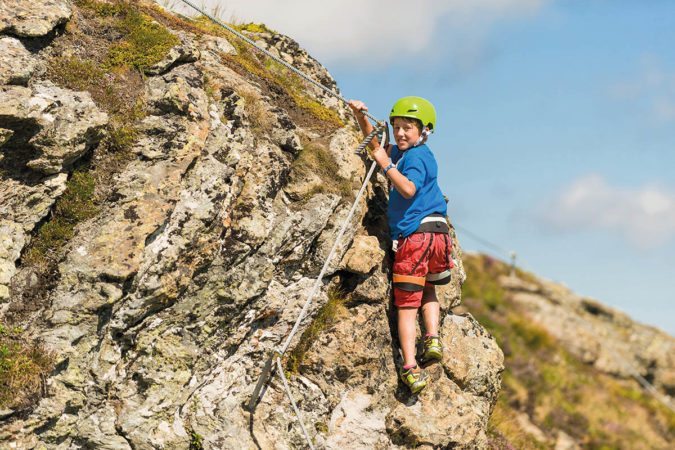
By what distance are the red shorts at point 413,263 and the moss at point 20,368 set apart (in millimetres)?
3847

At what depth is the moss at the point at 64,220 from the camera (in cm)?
637

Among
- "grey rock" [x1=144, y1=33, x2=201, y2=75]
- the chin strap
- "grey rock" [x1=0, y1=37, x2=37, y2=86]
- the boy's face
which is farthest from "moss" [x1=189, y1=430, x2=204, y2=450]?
the chin strap

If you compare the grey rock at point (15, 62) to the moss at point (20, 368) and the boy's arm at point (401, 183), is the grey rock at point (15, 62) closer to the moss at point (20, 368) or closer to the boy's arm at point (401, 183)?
the moss at point (20, 368)

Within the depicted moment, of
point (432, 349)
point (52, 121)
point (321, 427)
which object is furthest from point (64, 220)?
point (432, 349)

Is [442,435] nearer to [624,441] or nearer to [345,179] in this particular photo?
[345,179]

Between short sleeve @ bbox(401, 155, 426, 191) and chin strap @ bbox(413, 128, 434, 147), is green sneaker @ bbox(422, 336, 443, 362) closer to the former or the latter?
short sleeve @ bbox(401, 155, 426, 191)

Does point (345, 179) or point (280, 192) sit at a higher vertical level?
point (345, 179)

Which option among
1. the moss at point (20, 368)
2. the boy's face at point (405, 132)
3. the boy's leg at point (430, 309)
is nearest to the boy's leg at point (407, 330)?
the boy's leg at point (430, 309)

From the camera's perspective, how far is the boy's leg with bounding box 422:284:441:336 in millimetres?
8242

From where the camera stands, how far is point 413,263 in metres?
8.05

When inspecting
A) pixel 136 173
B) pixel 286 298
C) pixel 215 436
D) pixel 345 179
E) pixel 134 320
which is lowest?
pixel 215 436

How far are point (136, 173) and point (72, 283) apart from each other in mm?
1269

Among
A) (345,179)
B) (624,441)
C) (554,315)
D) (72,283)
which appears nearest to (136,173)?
(72,283)

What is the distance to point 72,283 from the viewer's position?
20.6 ft
